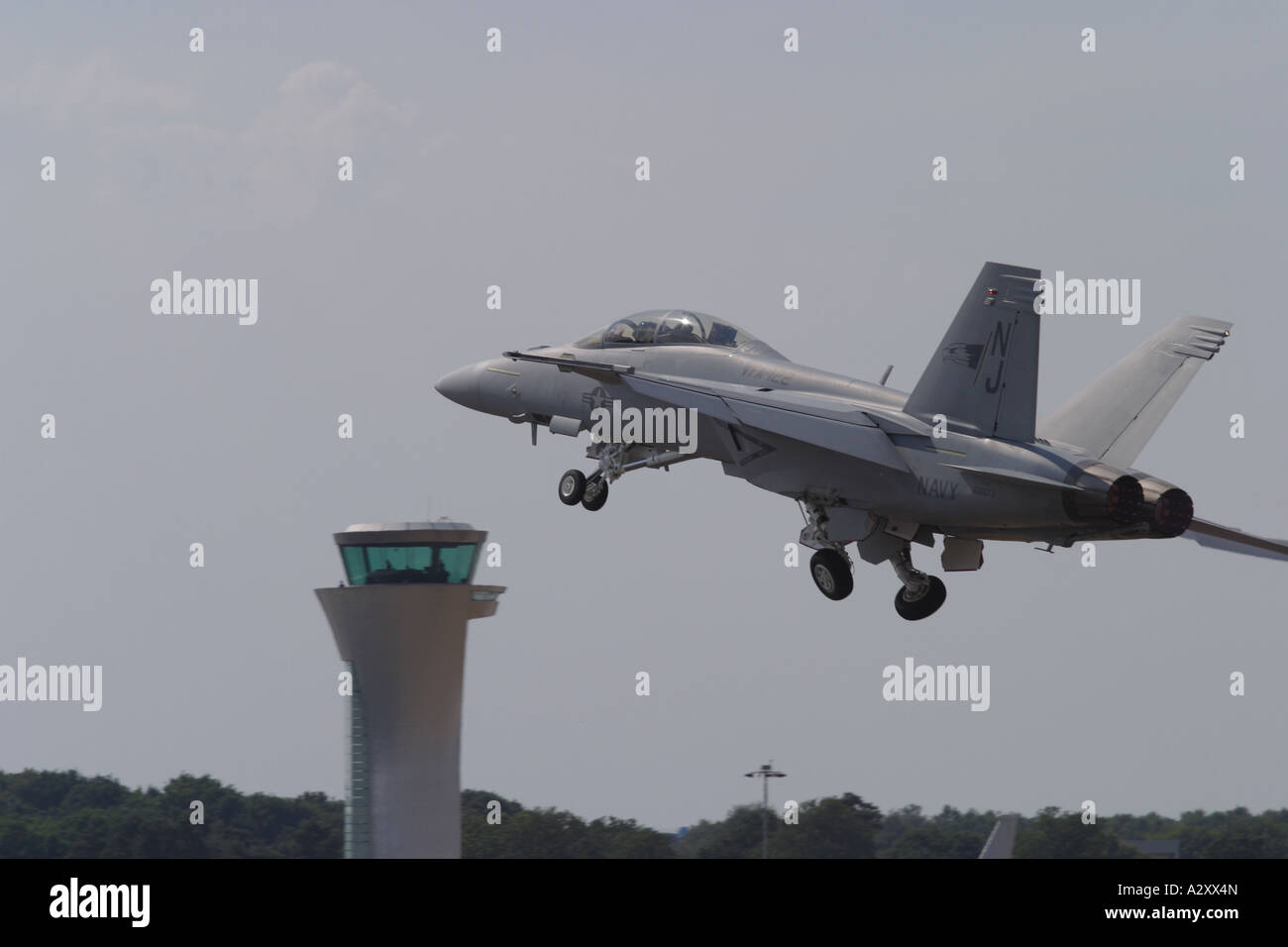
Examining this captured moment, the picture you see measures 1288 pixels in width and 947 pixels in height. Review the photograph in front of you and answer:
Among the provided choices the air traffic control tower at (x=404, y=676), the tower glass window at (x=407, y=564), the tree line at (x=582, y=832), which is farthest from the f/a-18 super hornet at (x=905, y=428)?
the tree line at (x=582, y=832)

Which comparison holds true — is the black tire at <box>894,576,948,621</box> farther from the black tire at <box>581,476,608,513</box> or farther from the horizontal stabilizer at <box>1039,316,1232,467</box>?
the black tire at <box>581,476,608,513</box>

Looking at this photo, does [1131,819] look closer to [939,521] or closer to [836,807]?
[836,807]

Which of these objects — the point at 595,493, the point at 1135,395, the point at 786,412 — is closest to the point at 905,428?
the point at 786,412

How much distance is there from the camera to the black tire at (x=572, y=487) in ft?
123

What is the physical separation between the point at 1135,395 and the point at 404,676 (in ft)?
79.8

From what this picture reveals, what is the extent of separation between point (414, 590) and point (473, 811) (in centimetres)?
2471

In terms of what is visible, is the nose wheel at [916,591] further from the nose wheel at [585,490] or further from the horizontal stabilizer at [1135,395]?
the nose wheel at [585,490]

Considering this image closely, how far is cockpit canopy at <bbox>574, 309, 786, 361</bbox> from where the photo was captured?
36156mm

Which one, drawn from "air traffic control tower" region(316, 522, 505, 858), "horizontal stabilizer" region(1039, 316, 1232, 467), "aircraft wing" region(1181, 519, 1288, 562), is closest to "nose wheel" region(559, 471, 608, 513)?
"horizontal stabilizer" region(1039, 316, 1232, 467)

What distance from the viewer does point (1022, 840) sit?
6775cm

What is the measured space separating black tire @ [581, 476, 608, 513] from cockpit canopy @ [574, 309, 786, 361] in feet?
8.45

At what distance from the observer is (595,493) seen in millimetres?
37438
